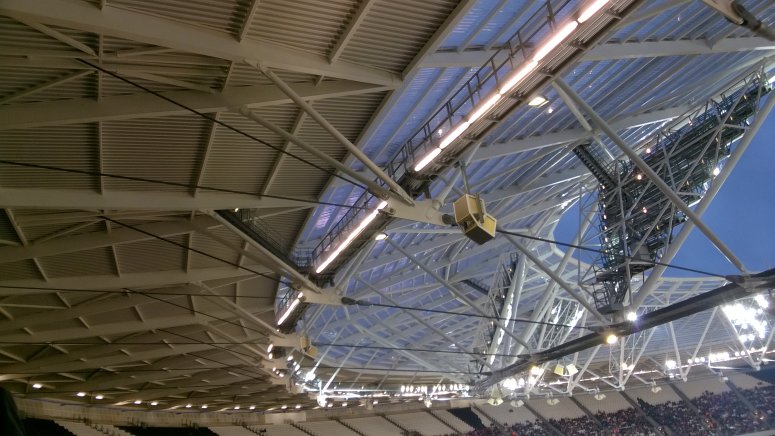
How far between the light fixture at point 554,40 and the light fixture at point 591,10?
0.46 feet

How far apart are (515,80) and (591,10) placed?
214 cm

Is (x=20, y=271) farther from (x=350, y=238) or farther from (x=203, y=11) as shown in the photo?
(x=203, y=11)

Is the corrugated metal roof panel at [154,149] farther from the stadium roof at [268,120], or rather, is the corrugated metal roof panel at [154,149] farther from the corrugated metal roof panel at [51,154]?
the corrugated metal roof panel at [51,154]

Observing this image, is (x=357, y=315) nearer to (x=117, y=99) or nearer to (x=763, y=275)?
(x=763, y=275)

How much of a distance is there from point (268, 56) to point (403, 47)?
3.00 metres

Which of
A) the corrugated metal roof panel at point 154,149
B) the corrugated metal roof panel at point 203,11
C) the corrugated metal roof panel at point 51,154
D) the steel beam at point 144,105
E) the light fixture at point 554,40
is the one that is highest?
the corrugated metal roof panel at point 154,149

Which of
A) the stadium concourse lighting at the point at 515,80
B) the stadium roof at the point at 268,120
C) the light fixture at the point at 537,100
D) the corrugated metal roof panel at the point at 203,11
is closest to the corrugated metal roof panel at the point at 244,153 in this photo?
the stadium roof at the point at 268,120

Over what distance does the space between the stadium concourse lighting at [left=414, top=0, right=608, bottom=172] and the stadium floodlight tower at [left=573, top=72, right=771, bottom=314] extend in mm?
9678

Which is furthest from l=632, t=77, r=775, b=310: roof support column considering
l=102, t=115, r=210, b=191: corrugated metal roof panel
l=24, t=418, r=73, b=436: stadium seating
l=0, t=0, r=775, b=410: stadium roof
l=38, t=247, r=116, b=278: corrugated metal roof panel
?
l=24, t=418, r=73, b=436: stadium seating

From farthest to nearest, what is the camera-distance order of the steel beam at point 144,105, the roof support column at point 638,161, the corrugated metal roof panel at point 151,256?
the corrugated metal roof panel at point 151,256, the roof support column at point 638,161, the steel beam at point 144,105

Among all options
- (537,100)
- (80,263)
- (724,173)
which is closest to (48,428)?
(80,263)

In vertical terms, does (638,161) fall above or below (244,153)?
below

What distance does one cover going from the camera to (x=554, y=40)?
440 inches

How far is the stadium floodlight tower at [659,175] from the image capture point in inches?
802
